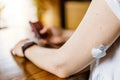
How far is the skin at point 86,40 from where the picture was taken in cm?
53

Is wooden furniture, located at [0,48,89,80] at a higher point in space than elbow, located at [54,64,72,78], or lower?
lower

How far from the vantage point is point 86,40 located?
558mm

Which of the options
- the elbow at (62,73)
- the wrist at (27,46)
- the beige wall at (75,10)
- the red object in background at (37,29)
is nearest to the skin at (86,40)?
the elbow at (62,73)

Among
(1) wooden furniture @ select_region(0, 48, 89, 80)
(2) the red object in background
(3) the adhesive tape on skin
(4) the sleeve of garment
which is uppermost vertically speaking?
(4) the sleeve of garment

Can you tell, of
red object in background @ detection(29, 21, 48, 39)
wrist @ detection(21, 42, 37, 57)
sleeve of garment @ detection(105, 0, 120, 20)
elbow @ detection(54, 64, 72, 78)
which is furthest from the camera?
red object in background @ detection(29, 21, 48, 39)

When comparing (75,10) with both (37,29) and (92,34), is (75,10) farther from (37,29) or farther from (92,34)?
(92,34)

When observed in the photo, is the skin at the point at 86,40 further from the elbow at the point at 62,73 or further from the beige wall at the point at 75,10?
the beige wall at the point at 75,10

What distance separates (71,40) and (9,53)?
330mm

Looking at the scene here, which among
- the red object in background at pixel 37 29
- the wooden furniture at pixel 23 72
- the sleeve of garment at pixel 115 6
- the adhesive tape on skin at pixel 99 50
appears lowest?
the red object in background at pixel 37 29

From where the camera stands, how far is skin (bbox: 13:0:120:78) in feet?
1.73

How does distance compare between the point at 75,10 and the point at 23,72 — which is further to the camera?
the point at 75,10

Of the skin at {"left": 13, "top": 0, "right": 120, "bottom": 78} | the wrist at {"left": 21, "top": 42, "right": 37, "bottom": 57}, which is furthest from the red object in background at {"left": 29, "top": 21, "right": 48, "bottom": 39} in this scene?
the skin at {"left": 13, "top": 0, "right": 120, "bottom": 78}

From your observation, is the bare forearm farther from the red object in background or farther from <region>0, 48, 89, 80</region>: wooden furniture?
the red object in background

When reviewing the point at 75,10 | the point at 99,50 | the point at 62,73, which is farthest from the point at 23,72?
the point at 75,10
